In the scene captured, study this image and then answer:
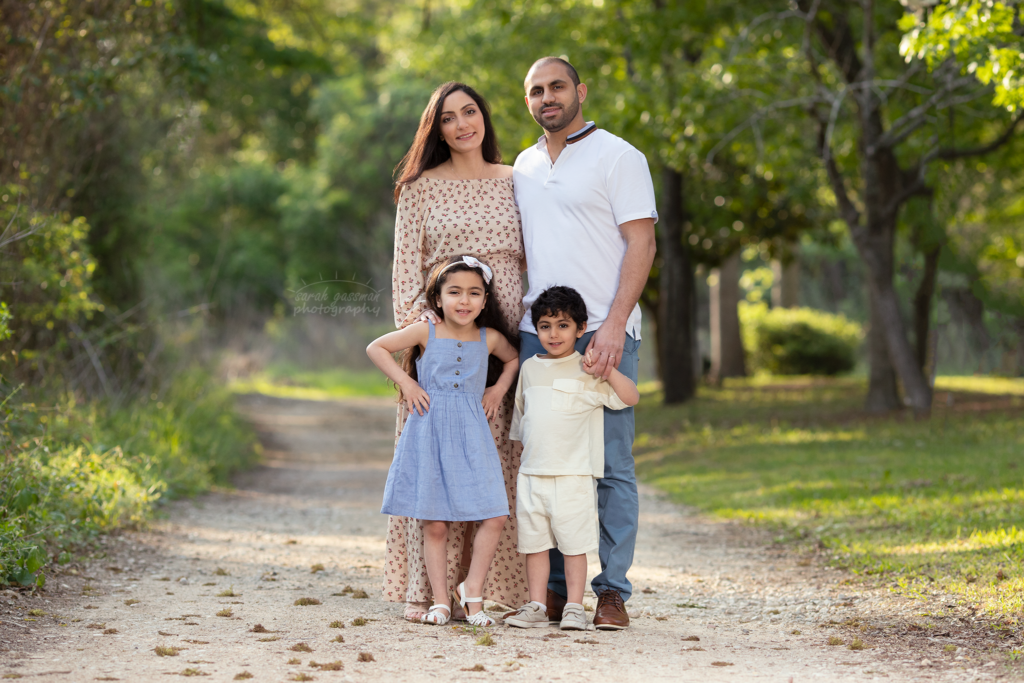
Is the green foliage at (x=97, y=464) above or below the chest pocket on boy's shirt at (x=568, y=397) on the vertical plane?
below

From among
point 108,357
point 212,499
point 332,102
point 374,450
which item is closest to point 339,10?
point 332,102

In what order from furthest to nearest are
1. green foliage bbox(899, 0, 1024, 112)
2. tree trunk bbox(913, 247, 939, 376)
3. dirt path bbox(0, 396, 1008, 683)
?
1. tree trunk bbox(913, 247, 939, 376)
2. green foliage bbox(899, 0, 1024, 112)
3. dirt path bbox(0, 396, 1008, 683)

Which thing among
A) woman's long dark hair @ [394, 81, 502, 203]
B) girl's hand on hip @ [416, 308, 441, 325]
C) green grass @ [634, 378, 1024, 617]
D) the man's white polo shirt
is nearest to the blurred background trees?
green grass @ [634, 378, 1024, 617]

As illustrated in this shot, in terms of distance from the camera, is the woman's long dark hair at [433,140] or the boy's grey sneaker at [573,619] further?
the woman's long dark hair at [433,140]

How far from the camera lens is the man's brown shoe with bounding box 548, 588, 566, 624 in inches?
164

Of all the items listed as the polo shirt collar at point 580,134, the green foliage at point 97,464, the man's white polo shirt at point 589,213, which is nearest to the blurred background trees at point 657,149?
the green foliage at point 97,464

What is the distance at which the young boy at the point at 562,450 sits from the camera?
3.91 m

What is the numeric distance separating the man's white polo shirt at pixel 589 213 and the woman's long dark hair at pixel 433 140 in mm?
390

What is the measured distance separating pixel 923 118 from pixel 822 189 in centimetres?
742

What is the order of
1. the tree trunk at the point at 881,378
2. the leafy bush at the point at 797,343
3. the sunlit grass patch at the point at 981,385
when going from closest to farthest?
1. the tree trunk at the point at 881,378
2. the sunlit grass patch at the point at 981,385
3. the leafy bush at the point at 797,343

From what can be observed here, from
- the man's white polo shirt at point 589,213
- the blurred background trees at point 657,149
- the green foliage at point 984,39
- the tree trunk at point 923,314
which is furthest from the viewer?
the tree trunk at point 923,314

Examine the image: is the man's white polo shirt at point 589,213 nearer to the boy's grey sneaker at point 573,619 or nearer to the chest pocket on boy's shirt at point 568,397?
the chest pocket on boy's shirt at point 568,397

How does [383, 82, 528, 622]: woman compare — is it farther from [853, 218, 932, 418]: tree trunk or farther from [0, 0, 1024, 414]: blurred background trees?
[853, 218, 932, 418]: tree trunk

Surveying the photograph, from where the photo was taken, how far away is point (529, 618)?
399 cm
